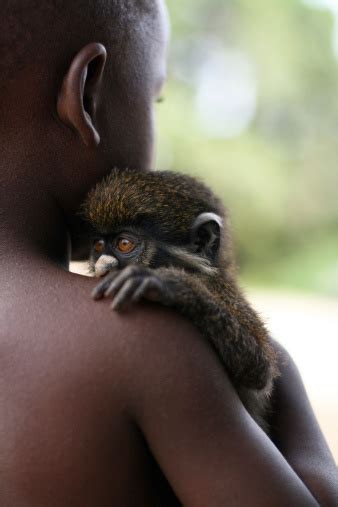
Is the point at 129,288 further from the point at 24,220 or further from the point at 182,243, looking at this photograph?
the point at 182,243

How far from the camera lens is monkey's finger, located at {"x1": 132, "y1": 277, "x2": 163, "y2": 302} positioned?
1.56m

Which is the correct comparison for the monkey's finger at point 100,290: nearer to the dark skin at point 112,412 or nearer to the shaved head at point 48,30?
the dark skin at point 112,412

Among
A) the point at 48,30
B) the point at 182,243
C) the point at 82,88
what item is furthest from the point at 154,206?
the point at 48,30

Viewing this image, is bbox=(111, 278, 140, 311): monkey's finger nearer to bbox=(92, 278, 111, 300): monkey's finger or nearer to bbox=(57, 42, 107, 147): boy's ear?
Result: bbox=(92, 278, 111, 300): monkey's finger

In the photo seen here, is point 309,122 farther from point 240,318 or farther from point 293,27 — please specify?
point 240,318

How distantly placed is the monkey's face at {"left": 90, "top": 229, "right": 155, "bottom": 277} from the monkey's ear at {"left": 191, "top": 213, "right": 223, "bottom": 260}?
0.46ft

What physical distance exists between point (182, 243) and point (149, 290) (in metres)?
0.76

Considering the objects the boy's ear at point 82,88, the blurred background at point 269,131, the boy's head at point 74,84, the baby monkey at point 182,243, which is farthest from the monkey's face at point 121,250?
the blurred background at point 269,131

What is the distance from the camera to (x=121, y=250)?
7.54ft

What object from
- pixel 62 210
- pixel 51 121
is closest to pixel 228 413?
pixel 62 210

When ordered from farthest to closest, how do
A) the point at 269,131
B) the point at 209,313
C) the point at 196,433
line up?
the point at 269,131
the point at 209,313
the point at 196,433

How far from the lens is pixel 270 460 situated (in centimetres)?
152

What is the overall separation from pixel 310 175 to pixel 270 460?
1456cm

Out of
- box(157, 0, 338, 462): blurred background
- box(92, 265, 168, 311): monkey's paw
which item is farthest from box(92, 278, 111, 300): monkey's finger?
box(157, 0, 338, 462): blurred background
